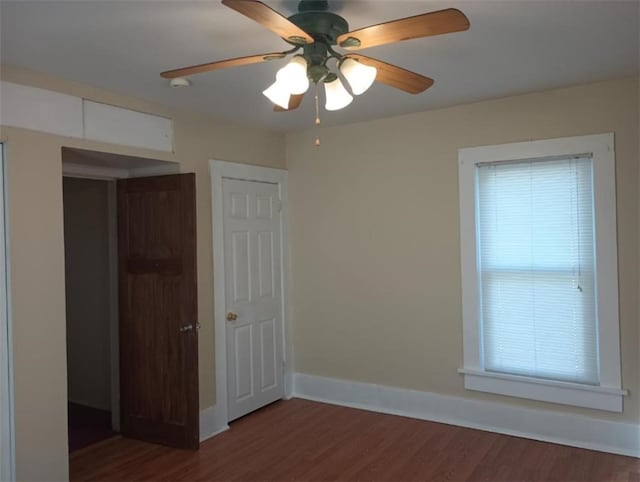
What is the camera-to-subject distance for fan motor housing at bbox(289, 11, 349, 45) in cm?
220

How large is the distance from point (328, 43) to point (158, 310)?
8.10ft

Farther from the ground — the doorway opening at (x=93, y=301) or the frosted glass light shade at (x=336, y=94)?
the frosted glass light shade at (x=336, y=94)

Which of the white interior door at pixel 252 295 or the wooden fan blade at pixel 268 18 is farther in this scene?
the white interior door at pixel 252 295

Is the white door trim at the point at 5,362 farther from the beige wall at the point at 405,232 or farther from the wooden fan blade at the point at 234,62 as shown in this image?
the beige wall at the point at 405,232

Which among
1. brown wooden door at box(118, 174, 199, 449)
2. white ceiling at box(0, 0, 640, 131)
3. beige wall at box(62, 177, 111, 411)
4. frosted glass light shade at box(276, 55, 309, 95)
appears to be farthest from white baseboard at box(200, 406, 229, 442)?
frosted glass light shade at box(276, 55, 309, 95)

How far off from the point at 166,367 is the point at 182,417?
37 centimetres

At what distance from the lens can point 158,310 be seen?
3939 mm

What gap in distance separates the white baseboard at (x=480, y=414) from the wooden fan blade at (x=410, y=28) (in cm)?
300

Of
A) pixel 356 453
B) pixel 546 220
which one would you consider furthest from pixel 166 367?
Result: pixel 546 220

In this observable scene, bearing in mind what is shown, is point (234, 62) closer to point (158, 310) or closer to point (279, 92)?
point (279, 92)

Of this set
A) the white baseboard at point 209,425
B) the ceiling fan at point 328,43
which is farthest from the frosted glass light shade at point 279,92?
the white baseboard at point 209,425

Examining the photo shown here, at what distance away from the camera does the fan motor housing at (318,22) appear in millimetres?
2197

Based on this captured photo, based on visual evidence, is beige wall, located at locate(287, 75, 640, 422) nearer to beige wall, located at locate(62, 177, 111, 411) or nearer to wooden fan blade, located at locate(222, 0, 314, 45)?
beige wall, located at locate(62, 177, 111, 411)

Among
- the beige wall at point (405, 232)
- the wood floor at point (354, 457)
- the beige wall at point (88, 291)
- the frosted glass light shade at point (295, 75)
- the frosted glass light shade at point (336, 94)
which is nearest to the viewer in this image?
the frosted glass light shade at point (295, 75)
